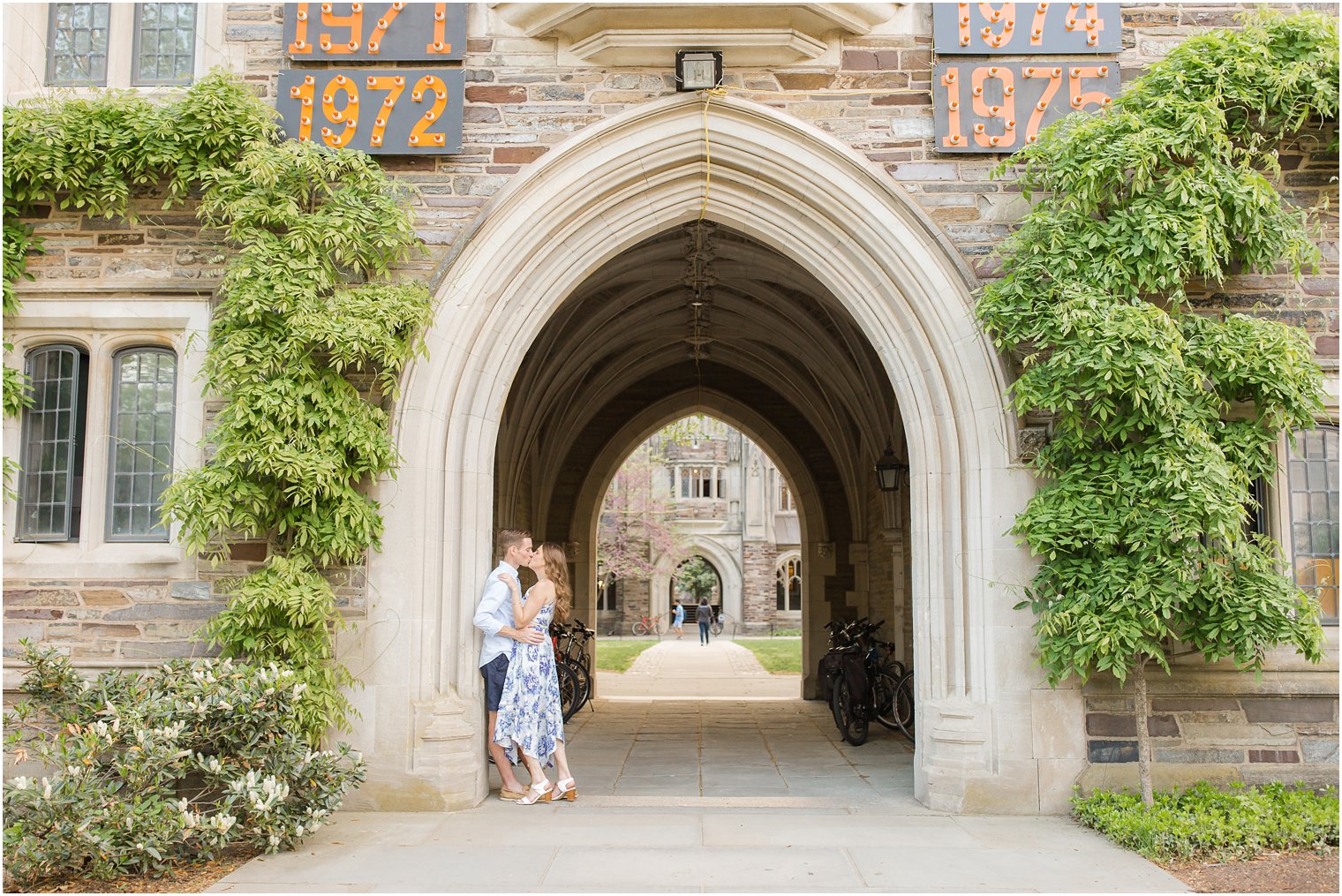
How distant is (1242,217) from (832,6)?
2534mm

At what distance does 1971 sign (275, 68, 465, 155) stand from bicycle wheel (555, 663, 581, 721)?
230 inches

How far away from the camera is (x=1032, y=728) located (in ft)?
19.7

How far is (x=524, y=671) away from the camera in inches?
243

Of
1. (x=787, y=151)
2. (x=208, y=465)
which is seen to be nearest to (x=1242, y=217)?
(x=787, y=151)

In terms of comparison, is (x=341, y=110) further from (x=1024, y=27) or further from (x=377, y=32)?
(x=1024, y=27)

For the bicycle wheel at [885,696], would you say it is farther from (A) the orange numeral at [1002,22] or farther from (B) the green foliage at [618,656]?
(B) the green foliage at [618,656]

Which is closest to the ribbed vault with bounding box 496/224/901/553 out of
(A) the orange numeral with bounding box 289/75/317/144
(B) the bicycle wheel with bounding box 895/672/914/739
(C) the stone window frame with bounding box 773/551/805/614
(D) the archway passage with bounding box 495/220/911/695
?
(D) the archway passage with bounding box 495/220/911/695

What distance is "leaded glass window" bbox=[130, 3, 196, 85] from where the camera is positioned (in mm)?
6742

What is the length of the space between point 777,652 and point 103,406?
19.1 metres

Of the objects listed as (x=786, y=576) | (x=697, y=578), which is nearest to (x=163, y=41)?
(x=786, y=576)

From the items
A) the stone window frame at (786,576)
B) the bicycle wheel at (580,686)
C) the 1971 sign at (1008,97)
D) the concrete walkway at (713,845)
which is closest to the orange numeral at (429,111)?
the 1971 sign at (1008,97)

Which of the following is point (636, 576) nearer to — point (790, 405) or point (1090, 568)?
point (790, 405)

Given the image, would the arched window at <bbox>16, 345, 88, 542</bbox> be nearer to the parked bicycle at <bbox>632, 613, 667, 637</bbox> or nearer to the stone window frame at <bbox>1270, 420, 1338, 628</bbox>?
the stone window frame at <bbox>1270, 420, 1338, 628</bbox>

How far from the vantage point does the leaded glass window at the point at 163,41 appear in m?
6.74
